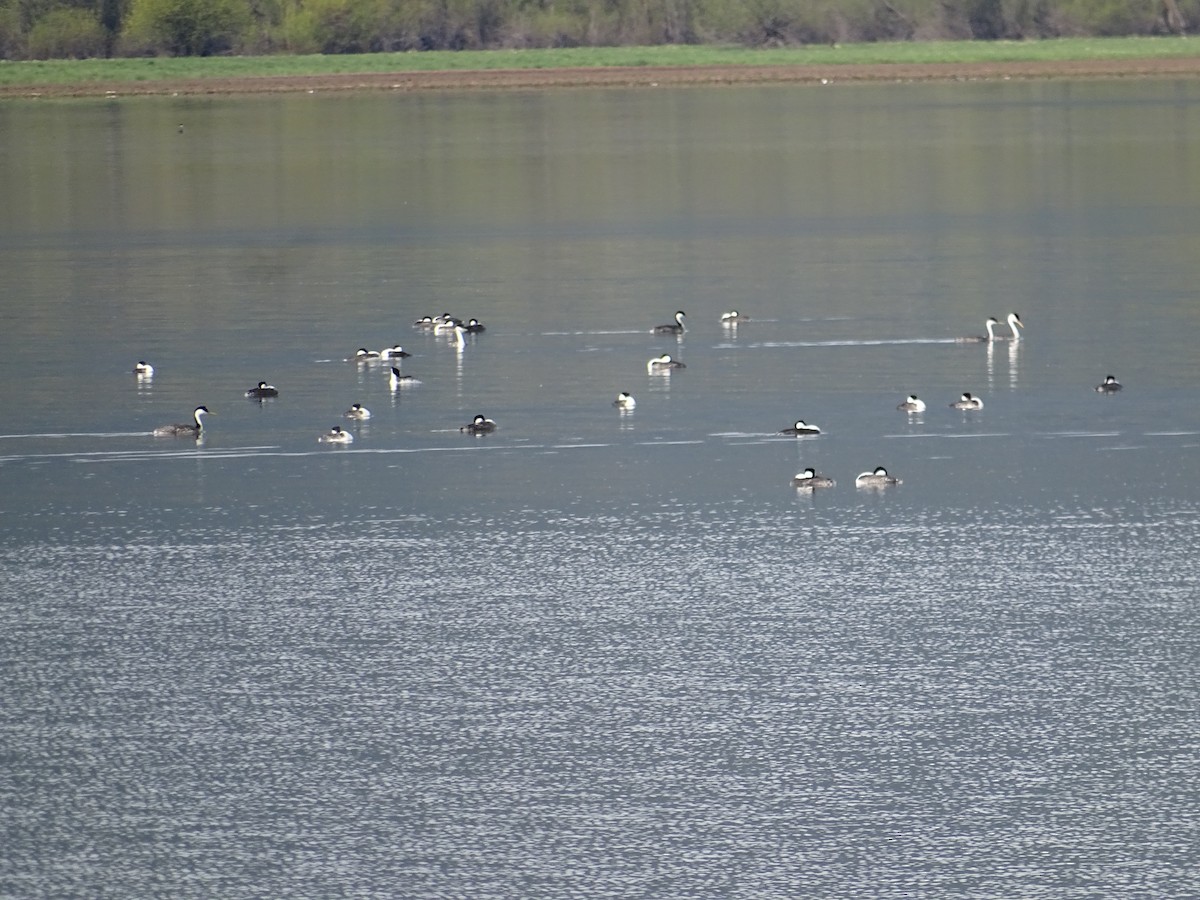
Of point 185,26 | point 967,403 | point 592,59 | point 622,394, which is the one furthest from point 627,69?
point 967,403

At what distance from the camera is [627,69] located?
86.8 m

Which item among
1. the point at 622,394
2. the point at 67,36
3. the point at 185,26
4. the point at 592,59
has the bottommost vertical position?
the point at 622,394

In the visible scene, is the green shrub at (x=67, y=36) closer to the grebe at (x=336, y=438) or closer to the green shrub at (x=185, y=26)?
the green shrub at (x=185, y=26)

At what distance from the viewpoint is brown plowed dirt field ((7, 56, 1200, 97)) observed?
82.1 meters

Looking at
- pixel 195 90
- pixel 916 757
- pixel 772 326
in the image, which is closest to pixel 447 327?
pixel 772 326

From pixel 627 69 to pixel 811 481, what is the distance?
70923 millimetres

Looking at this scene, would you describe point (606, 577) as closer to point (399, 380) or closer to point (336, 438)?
point (336, 438)

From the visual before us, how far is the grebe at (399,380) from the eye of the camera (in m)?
22.3

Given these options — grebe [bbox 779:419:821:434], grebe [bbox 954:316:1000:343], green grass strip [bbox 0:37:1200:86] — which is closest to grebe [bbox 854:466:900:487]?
grebe [bbox 779:419:821:434]

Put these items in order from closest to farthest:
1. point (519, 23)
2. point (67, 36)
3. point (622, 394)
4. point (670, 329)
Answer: point (622, 394) < point (670, 329) < point (67, 36) < point (519, 23)

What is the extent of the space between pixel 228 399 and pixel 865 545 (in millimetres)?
7918

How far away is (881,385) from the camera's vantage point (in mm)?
21531

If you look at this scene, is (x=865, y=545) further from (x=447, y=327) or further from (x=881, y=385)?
(x=447, y=327)

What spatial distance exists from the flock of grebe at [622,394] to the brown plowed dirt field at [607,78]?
191 feet
